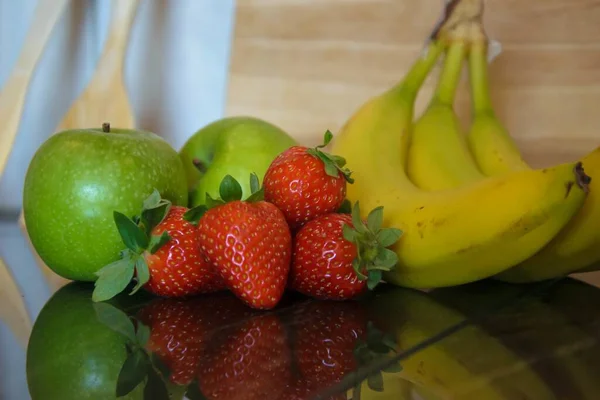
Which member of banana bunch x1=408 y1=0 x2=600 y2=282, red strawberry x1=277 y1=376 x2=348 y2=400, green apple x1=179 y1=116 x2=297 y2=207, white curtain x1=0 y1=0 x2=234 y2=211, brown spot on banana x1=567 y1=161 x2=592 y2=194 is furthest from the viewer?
white curtain x1=0 y1=0 x2=234 y2=211

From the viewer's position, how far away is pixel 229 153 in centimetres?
69

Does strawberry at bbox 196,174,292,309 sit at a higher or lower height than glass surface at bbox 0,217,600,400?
higher

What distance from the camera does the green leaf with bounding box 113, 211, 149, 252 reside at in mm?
478

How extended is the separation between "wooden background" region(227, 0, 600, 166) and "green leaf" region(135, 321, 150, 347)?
20.9 inches

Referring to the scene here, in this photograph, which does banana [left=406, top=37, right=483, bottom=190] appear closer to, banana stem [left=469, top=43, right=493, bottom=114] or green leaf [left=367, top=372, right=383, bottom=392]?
banana stem [left=469, top=43, right=493, bottom=114]

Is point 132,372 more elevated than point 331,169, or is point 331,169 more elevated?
point 331,169

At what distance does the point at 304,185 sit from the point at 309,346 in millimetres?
154

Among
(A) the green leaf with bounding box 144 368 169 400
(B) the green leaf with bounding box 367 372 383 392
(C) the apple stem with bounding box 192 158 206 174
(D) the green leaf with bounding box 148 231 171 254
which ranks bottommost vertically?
(A) the green leaf with bounding box 144 368 169 400

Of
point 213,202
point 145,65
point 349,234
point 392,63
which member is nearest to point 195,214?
point 213,202

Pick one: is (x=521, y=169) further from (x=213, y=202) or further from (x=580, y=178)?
(x=213, y=202)

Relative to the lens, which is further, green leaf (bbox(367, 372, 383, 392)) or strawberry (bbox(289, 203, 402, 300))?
strawberry (bbox(289, 203, 402, 300))

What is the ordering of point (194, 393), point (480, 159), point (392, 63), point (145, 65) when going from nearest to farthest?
point (194, 393), point (480, 159), point (392, 63), point (145, 65)

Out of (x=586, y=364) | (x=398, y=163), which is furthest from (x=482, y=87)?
(x=586, y=364)

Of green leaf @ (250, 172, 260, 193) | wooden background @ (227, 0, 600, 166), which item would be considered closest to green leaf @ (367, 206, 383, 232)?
green leaf @ (250, 172, 260, 193)
